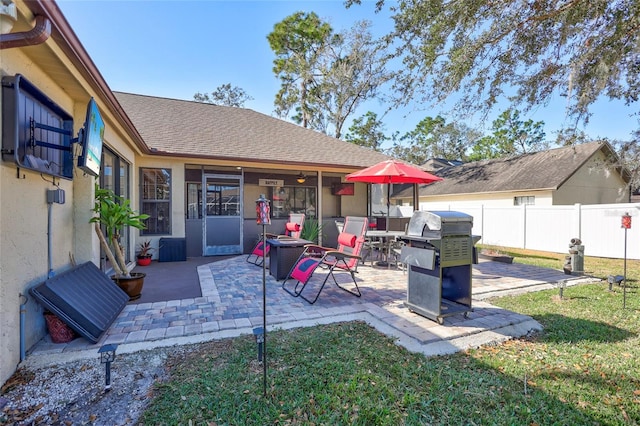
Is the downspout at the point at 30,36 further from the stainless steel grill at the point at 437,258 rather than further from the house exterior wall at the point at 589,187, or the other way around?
the house exterior wall at the point at 589,187

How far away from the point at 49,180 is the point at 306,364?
3.36 metres

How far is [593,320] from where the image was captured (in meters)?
3.96

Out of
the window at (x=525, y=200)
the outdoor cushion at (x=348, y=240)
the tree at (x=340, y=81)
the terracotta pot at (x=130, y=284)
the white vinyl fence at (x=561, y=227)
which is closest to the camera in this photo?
the terracotta pot at (x=130, y=284)

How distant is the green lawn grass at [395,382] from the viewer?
2.12 m

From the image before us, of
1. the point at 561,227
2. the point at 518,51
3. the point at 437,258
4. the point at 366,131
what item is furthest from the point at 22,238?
the point at 366,131

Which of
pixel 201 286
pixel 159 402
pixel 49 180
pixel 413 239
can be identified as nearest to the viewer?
pixel 159 402

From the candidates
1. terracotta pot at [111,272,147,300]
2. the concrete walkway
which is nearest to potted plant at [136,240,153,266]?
the concrete walkway

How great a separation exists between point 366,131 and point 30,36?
28817 millimetres

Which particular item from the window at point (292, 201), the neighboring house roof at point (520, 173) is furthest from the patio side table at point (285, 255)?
the neighboring house roof at point (520, 173)

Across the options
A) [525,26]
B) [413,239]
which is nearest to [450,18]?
[525,26]

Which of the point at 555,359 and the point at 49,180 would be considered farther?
the point at 49,180

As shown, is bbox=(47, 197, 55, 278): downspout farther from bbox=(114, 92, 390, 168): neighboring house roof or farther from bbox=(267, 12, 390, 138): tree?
bbox=(267, 12, 390, 138): tree

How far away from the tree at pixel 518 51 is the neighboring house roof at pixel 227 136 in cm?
402

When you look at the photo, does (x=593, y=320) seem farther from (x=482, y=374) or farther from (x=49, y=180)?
(x=49, y=180)
